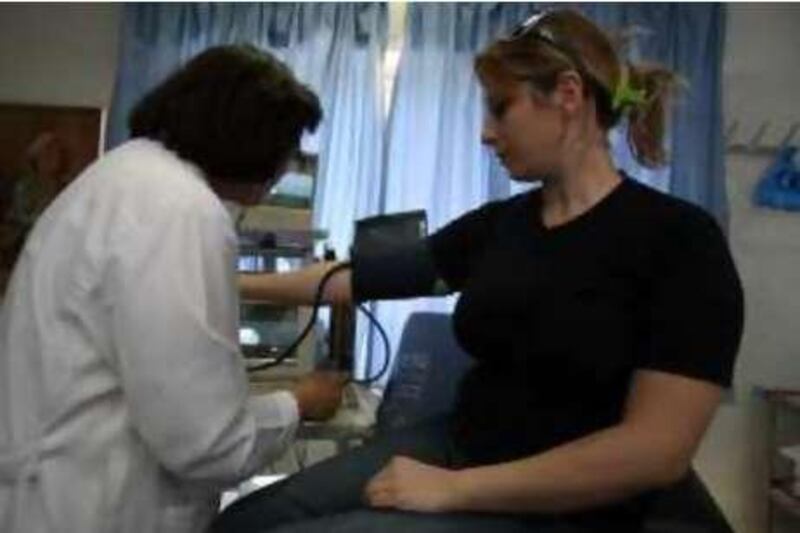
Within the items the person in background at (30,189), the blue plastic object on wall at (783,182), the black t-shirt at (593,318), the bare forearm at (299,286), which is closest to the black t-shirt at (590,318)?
the black t-shirt at (593,318)

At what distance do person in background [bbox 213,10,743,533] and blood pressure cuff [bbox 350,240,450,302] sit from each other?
142 millimetres

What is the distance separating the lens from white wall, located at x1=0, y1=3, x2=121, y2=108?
3.22m

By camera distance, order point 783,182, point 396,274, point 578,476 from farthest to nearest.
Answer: point 783,182 < point 396,274 < point 578,476

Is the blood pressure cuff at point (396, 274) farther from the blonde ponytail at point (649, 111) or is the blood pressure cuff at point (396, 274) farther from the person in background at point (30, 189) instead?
the person in background at point (30, 189)

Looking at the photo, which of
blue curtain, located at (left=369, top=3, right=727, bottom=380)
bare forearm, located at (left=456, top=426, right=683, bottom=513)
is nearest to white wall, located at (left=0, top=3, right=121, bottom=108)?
blue curtain, located at (left=369, top=3, right=727, bottom=380)

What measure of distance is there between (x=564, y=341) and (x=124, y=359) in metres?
0.48

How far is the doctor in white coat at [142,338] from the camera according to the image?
3.17 ft

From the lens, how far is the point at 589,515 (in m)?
1.01

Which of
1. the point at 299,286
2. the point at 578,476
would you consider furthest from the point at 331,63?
the point at 578,476

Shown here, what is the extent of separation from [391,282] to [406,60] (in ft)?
5.85

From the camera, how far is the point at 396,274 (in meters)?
1.40

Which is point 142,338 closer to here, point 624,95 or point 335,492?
point 335,492

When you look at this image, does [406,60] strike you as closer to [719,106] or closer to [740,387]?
[719,106]

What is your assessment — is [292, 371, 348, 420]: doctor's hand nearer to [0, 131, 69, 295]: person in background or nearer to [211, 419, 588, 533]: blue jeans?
[211, 419, 588, 533]: blue jeans
